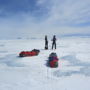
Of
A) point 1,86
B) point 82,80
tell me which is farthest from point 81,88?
point 1,86

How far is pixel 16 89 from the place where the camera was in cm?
347

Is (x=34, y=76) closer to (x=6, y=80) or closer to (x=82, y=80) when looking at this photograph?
(x=6, y=80)

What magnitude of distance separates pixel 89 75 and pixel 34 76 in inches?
88.3

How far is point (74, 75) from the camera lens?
4.67 meters

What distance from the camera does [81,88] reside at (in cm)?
354

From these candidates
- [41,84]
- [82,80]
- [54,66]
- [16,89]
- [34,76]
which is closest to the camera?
[16,89]

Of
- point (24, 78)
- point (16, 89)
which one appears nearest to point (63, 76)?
point (24, 78)

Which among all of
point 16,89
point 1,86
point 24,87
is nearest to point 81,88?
point 24,87

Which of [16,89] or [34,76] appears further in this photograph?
[34,76]

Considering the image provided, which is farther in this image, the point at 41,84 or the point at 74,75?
the point at 74,75

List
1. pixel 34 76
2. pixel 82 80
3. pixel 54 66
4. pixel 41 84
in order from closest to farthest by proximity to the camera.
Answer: pixel 41 84 → pixel 82 80 → pixel 34 76 → pixel 54 66

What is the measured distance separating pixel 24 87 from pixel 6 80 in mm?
956

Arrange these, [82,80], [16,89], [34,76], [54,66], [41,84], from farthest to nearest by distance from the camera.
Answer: [54,66]
[34,76]
[82,80]
[41,84]
[16,89]

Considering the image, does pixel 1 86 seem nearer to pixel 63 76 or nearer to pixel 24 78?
pixel 24 78
